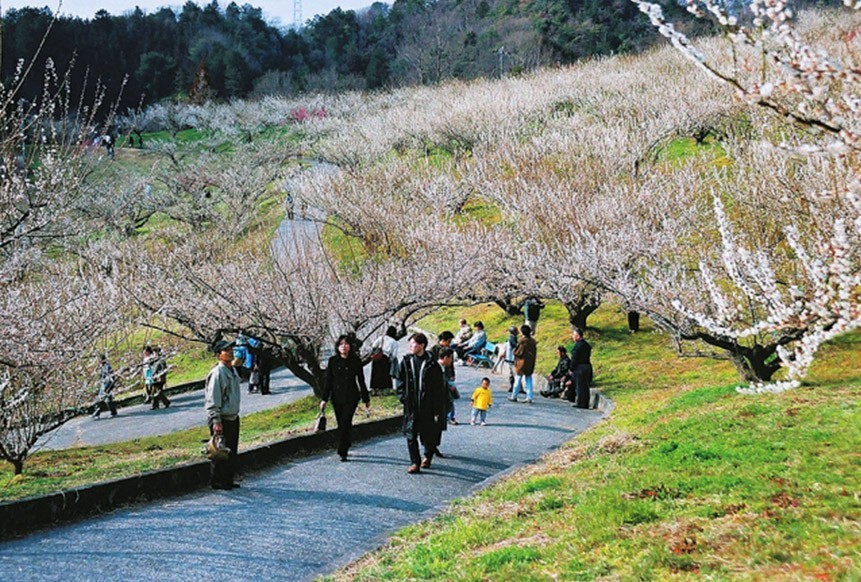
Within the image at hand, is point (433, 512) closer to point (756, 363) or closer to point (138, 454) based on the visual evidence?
point (138, 454)

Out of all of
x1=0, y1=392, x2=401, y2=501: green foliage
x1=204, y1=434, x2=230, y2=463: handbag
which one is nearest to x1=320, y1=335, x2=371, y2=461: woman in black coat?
x1=0, y1=392, x2=401, y2=501: green foliage

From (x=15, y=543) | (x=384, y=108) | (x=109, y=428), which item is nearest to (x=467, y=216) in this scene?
(x=109, y=428)

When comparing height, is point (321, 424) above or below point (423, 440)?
below

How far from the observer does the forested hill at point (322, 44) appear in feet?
244

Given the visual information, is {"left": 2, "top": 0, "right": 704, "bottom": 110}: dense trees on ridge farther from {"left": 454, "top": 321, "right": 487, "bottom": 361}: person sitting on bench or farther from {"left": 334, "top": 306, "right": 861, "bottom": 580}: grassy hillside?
{"left": 334, "top": 306, "right": 861, "bottom": 580}: grassy hillside

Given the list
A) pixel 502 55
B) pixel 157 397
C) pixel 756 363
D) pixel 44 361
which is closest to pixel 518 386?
pixel 756 363

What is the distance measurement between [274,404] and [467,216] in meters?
18.8

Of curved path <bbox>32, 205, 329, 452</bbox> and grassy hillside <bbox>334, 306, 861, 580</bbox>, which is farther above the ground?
grassy hillside <bbox>334, 306, 861, 580</bbox>

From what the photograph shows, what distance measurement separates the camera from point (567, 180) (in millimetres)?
29750

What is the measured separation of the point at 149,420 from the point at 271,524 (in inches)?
597

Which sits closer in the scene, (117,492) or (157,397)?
(117,492)

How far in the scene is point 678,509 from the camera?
21.9 feet

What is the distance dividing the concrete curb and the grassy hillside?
340cm

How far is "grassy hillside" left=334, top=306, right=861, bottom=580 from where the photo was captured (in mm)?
5383
